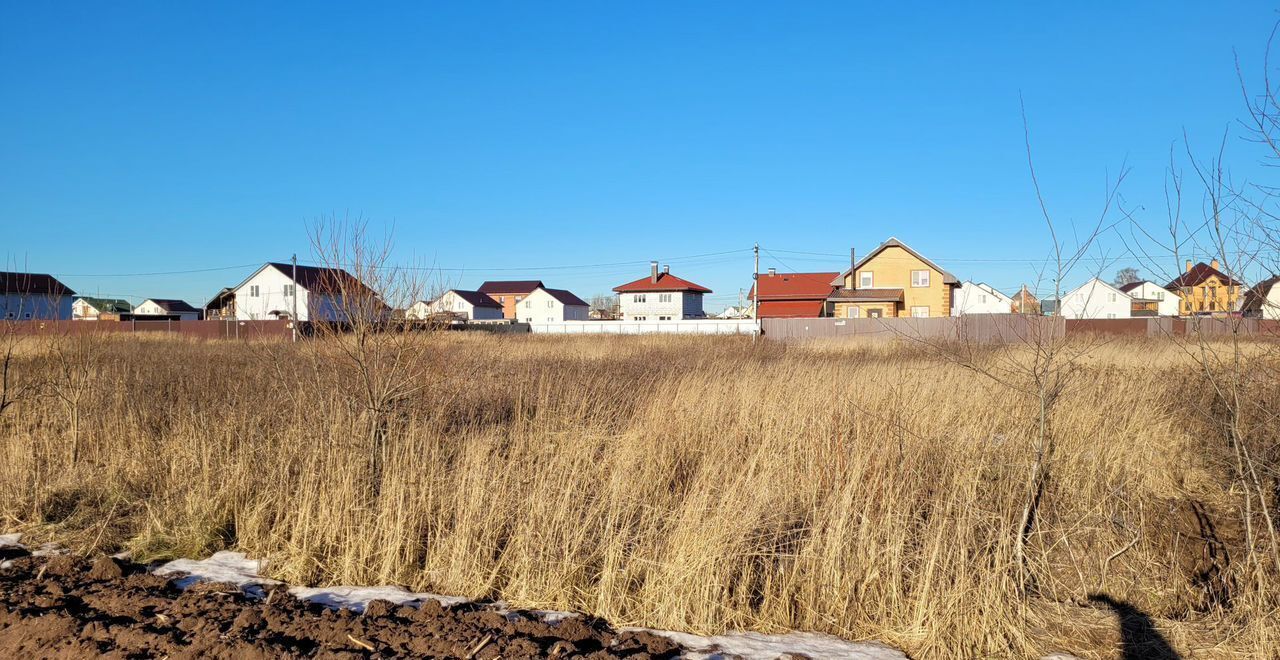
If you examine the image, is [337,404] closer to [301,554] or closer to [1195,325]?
[301,554]

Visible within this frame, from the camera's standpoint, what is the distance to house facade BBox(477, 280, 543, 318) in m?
85.9

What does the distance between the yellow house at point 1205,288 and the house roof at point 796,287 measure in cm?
5033

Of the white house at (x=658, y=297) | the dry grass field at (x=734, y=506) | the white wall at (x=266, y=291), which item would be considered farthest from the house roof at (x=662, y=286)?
the dry grass field at (x=734, y=506)

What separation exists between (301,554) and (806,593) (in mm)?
3046

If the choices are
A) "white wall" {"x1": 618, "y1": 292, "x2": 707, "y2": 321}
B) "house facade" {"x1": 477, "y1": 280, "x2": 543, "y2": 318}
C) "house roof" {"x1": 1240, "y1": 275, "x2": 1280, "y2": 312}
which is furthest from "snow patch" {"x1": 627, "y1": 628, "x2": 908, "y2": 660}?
"house facade" {"x1": 477, "y1": 280, "x2": 543, "y2": 318}

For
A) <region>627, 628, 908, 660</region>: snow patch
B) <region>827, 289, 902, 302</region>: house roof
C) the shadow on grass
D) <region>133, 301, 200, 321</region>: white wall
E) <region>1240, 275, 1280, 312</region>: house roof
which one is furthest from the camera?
<region>133, 301, 200, 321</region>: white wall

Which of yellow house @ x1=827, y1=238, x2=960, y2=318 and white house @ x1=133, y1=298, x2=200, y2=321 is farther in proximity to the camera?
white house @ x1=133, y1=298, x2=200, y2=321

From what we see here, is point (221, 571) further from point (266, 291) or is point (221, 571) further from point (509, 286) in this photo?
point (509, 286)

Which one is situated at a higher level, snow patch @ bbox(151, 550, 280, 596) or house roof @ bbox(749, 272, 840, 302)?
house roof @ bbox(749, 272, 840, 302)

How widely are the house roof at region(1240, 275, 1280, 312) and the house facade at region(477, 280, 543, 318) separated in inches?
3228

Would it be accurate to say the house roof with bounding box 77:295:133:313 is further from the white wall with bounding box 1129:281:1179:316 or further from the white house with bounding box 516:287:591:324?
the white house with bounding box 516:287:591:324

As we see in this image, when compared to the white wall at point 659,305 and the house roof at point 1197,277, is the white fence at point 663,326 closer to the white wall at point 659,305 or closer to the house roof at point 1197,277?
the white wall at point 659,305

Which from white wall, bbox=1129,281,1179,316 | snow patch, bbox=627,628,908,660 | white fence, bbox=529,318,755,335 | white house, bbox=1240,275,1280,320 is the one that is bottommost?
snow patch, bbox=627,628,908,660

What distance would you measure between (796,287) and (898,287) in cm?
1166
